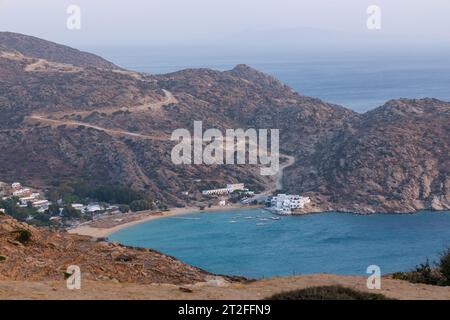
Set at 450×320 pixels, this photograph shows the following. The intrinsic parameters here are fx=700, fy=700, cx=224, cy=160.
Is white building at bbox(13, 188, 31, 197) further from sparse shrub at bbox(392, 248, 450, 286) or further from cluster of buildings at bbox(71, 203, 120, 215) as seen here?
sparse shrub at bbox(392, 248, 450, 286)

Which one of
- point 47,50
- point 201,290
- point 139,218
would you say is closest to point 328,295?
point 201,290

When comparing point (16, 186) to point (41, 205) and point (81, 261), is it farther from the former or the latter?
point (81, 261)

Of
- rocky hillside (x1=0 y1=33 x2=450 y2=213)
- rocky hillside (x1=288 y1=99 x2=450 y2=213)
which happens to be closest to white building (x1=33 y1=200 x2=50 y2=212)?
rocky hillside (x1=0 y1=33 x2=450 y2=213)

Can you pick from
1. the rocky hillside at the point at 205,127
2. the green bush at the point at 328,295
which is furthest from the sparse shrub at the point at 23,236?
the rocky hillside at the point at 205,127

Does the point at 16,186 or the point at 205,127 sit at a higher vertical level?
the point at 205,127

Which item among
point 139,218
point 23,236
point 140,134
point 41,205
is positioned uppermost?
point 23,236

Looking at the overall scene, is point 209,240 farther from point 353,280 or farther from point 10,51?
point 10,51

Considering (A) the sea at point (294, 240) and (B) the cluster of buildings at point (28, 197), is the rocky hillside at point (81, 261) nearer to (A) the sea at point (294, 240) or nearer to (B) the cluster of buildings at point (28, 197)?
(A) the sea at point (294, 240)

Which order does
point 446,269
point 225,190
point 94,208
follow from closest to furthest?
point 446,269 → point 94,208 → point 225,190
